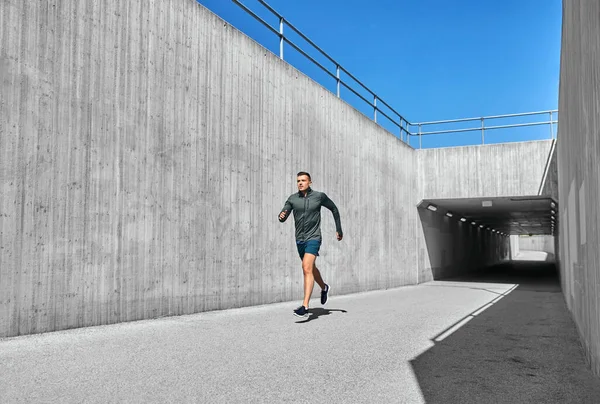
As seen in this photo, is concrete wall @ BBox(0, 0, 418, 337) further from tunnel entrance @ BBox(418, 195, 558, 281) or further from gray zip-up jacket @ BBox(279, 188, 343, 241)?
tunnel entrance @ BBox(418, 195, 558, 281)

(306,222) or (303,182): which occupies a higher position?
(303,182)

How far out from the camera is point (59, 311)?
5180mm

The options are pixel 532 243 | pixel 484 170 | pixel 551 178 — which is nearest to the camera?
pixel 551 178

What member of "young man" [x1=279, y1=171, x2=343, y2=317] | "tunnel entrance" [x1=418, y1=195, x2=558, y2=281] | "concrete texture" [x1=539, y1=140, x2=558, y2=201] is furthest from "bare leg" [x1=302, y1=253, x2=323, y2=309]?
"concrete texture" [x1=539, y1=140, x2=558, y2=201]

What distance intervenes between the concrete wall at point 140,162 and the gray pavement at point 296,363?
0.59 m

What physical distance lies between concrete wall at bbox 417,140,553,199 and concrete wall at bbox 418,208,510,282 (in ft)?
4.36

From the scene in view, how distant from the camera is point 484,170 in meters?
16.8

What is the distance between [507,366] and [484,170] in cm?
1376

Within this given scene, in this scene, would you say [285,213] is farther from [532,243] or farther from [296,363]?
[532,243]

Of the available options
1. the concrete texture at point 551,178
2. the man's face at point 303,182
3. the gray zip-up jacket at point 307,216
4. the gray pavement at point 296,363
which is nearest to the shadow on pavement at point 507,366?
the gray pavement at point 296,363

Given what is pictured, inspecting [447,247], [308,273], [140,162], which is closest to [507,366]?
[308,273]

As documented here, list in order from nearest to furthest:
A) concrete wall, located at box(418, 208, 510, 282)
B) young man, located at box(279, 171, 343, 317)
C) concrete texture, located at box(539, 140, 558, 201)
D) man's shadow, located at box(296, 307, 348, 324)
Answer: young man, located at box(279, 171, 343, 317) → man's shadow, located at box(296, 307, 348, 324) → concrete texture, located at box(539, 140, 558, 201) → concrete wall, located at box(418, 208, 510, 282)

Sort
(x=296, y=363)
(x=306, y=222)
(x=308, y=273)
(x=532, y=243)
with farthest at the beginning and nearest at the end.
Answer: (x=532, y=243)
(x=306, y=222)
(x=308, y=273)
(x=296, y=363)

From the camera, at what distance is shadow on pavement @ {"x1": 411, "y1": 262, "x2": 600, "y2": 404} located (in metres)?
3.22
